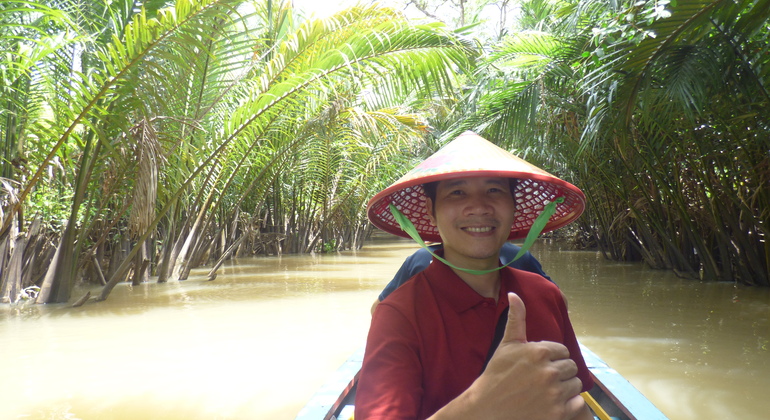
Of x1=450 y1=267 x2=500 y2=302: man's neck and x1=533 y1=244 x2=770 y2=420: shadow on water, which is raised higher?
x1=450 y1=267 x2=500 y2=302: man's neck

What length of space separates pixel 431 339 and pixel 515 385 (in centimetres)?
21

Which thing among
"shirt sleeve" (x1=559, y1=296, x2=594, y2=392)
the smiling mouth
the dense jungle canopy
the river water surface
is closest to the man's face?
the smiling mouth

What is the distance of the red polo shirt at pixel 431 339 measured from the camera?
3.67 feet

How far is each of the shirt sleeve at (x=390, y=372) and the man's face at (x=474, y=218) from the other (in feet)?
0.78

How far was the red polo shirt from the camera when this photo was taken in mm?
1119

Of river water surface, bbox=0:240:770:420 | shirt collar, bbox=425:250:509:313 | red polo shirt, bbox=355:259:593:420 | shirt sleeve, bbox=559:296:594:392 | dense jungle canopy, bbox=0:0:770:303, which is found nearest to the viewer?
red polo shirt, bbox=355:259:593:420

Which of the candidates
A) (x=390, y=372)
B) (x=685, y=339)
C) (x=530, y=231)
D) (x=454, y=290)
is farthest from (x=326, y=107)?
(x=390, y=372)

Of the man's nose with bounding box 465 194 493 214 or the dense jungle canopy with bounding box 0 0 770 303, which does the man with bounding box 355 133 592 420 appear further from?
the dense jungle canopy with bounding box 0 0 770 303

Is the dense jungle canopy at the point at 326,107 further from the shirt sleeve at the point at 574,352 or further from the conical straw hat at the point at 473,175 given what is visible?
the shirt sleeve at the point at 574,352

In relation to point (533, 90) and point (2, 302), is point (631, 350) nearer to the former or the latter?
point (533, 90)

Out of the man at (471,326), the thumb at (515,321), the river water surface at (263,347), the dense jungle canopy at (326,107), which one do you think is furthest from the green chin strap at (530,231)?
the dense jungle canopy at (326,107)

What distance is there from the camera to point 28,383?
10.6 ft

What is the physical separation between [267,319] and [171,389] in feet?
6.44

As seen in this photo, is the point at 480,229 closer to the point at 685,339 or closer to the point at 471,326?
the point at 471,326
